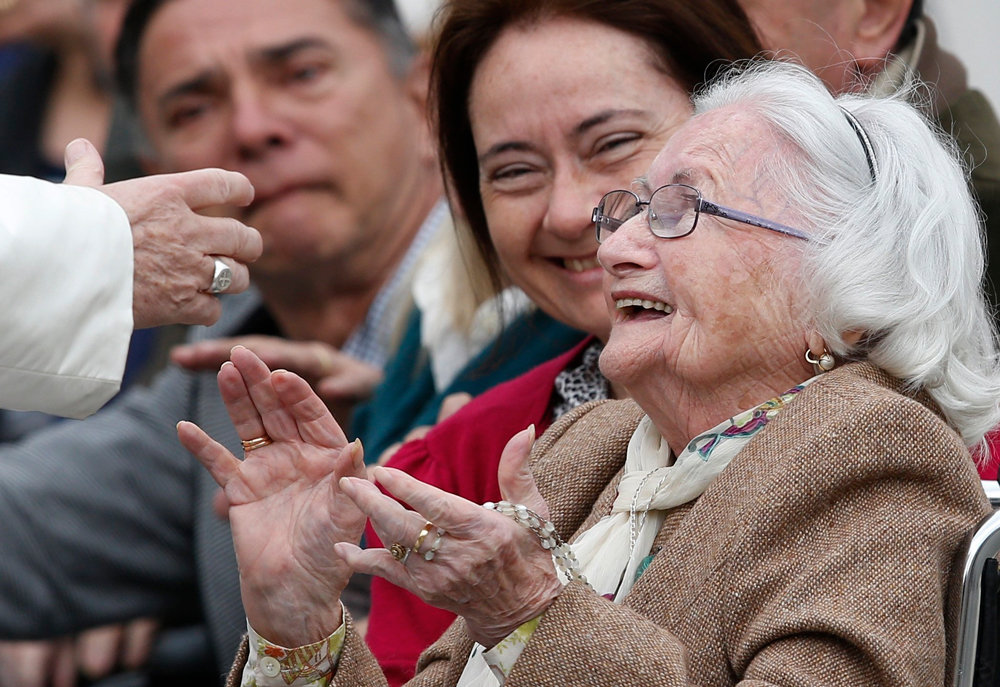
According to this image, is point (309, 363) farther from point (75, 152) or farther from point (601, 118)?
point (601, 118)

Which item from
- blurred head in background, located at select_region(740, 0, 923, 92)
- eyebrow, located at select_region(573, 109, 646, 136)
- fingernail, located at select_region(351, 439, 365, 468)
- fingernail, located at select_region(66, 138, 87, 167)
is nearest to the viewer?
fingernail, located at select_region(351, 439, 365, 468)

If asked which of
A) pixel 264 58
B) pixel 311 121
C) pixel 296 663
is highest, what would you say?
pixel 296 663

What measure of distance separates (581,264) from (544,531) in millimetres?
1205

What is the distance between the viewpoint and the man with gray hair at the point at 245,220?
171 inches

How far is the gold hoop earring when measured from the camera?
1.81m

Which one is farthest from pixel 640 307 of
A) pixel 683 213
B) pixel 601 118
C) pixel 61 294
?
pixel 61 294

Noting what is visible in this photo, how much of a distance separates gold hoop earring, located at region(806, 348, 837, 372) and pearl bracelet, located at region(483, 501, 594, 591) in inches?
21.0

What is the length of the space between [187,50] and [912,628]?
3735mm

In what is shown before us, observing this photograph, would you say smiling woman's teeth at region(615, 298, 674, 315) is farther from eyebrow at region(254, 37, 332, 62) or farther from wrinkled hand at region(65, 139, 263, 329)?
eyebrow at region(254, 37, 332, 62)

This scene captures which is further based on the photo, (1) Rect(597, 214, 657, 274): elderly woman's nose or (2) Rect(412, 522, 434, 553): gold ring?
(1) Rect(597, 214, 657, 274): elderly woman's nose

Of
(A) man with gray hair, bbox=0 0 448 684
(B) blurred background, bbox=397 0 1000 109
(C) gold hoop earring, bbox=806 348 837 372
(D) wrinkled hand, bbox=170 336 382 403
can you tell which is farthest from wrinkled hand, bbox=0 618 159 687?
(C) gold hoop earring, bbox=806 348 837 372

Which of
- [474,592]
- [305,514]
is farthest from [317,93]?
[474,592]

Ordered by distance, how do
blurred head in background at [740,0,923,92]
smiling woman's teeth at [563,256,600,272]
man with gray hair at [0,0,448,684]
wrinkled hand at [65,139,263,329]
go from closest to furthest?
wrinkled hand at [65,139,263,329]
smiling woman's teeth at [563,256,600,272]
blurred head in background at [740,0,923,92]
man with gray hair at [0,0,448,684]

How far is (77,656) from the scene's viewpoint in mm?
4453
